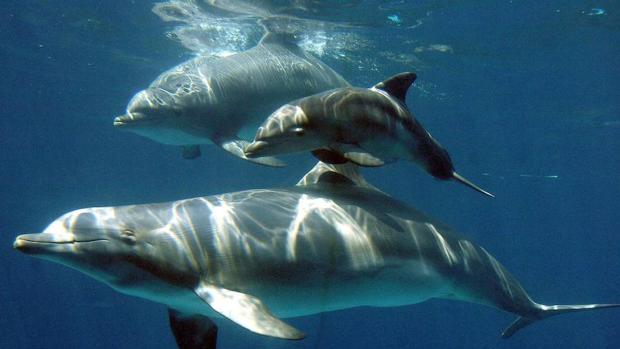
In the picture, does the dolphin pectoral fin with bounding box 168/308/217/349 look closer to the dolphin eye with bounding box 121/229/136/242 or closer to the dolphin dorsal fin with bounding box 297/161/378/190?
the dolphin eye with bounding box 121/229/136/242

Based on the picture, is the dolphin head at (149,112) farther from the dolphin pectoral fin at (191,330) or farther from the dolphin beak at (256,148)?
the dolphin pectoral fin at (191,330)

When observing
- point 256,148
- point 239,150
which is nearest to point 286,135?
point 256,148

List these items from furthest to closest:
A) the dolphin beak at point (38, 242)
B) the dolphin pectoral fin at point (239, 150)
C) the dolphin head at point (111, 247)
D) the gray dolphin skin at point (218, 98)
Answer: the gray dolphin skin at point (218, 98) → the dolphin pectoral fin at point (239, 150) → the dolphin head at point (111, 247) → the dolphin beak at point (38, 242)

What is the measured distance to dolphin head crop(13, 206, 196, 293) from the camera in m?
3.74

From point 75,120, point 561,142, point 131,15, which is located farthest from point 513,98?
point 75,120

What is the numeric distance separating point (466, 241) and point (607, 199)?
58565mm

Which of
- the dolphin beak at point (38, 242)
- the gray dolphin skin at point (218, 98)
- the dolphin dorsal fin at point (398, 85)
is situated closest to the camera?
the dolphin beak at point (38, 242)

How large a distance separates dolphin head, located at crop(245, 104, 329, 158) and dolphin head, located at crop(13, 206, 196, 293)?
1.13 meters

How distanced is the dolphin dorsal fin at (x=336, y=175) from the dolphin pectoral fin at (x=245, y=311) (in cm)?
221

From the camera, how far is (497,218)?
7188 centimetres

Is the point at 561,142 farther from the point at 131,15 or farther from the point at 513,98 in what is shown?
the point at 131,15

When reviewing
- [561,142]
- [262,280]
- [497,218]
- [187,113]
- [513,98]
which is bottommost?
[497,218]

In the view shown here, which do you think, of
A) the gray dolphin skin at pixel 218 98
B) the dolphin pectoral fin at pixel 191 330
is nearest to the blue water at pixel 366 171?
the gray dolphin skin at pixel 218 98

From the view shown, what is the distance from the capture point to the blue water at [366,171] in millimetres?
17891
